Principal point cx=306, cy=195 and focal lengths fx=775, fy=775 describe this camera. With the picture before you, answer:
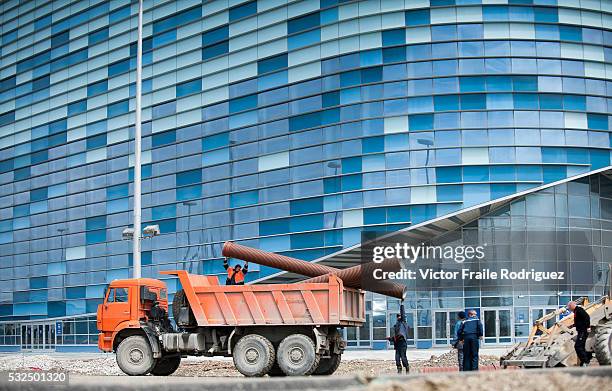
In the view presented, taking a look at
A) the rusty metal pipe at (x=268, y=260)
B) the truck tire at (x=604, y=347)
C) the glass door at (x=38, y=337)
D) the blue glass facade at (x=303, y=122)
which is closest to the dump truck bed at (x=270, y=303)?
the rusty metal pipe at (x=268, y=260)

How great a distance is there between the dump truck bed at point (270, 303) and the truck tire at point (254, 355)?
0.39 m

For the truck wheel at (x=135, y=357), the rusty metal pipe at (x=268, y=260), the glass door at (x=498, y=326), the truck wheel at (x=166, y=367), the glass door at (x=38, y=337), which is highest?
the rusty metal pipe at (x=268, y=260)

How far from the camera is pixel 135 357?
19156mm

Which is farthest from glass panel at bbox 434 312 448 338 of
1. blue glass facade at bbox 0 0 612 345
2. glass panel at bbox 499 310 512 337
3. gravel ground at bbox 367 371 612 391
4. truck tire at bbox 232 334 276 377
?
gravel ground at bbox 367 371 612 391

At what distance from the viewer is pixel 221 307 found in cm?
1836

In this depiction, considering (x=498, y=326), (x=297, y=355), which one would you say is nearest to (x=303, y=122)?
(x=498, y=326)

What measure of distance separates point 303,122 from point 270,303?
25993 millimetres

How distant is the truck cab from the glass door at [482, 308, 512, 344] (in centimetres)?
2402

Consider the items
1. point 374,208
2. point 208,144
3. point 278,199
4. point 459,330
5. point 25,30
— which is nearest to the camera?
point 459,330

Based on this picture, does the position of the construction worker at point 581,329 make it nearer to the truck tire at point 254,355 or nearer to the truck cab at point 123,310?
the truck tire at point 254,355

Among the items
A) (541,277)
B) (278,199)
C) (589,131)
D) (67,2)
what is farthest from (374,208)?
(67,2)

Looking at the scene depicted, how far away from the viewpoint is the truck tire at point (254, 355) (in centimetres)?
1762

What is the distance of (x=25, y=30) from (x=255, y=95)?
25.2 metres

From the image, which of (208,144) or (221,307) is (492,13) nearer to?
(208,144)
